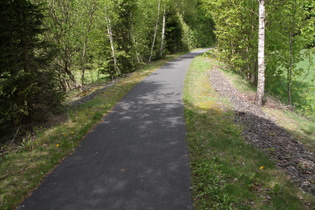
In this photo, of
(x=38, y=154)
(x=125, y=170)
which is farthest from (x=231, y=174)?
(x=38, y=154)

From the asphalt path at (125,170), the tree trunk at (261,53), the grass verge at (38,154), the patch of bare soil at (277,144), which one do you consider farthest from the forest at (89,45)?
the patch of bare soil at (277,144)

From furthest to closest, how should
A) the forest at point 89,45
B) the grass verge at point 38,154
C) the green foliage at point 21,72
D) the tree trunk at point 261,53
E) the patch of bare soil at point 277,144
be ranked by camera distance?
the tree trunk at point 261,53, the forest at point 89,45, the green foliage at point 21,72, the patch of bare soil at point 277,144, the grass verge at point 38,154

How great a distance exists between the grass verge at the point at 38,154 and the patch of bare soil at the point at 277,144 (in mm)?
5556

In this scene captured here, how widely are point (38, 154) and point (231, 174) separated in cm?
511

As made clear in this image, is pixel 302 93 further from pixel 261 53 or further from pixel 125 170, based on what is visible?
pixel 125 170

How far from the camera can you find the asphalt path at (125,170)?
412cm

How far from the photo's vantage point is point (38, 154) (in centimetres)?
586

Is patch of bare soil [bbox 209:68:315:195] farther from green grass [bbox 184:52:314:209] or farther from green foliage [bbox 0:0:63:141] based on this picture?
green foliage [bbox 0:0:63:141]

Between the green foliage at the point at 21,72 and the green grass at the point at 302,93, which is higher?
the green foliage at the point at 21,72

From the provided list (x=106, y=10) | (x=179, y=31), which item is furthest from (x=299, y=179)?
(x=179, y=31)

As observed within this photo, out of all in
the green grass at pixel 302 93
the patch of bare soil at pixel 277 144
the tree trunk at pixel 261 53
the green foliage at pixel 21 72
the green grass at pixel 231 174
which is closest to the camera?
the green grass at pixel 231 174

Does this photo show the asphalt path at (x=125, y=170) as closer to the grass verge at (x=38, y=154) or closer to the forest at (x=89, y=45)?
the grass verge at (x=38, y=154)

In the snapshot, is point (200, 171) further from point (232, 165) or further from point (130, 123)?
point (130, 123)

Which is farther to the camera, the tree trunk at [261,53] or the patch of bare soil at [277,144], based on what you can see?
the tree trunk at [261,53]
